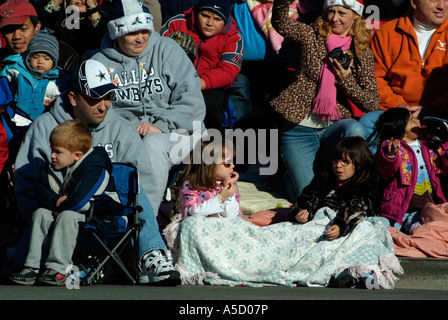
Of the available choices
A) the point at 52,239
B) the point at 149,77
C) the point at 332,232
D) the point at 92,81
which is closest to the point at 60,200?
the point at 52,239

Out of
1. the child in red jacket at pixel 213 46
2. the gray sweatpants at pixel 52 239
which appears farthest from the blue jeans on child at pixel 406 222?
the gray sweatpants at pixel 52 239

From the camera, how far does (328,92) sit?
7.59 meters

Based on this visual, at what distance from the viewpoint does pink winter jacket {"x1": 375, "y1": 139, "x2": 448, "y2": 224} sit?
695cm

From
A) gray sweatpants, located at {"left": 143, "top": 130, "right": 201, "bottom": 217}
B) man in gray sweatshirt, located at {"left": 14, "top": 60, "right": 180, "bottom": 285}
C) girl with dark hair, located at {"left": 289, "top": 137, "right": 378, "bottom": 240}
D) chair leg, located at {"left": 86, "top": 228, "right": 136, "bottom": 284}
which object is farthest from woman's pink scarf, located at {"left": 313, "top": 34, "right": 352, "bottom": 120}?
chair leg, located at {"left": 86, "top": 228, "right": 136, "bottom": 284}

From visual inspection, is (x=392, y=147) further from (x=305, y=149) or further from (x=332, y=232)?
(x=332, y=232)

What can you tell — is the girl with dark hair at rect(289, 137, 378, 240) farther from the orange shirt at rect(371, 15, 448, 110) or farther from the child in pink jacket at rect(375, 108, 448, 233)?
the orange shirt at rect(371, 15, 448, 110)

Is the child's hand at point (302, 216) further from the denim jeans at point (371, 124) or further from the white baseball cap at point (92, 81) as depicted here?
the white baseball cap at point (92, 81)

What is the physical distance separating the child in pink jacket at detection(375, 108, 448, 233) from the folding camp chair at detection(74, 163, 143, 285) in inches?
88.7

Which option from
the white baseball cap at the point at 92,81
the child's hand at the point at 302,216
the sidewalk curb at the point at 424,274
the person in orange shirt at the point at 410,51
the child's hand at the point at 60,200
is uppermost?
the white baseball cap at the point at 92,81

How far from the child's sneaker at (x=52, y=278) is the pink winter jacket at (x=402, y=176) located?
9.65 ft

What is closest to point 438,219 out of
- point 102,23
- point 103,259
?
point 103,259

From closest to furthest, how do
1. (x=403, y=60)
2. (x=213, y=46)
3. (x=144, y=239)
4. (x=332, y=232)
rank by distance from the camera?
(x=144, y=239)
(x=332, y=232)
(x=403, y=60)
(x=213, y=46)

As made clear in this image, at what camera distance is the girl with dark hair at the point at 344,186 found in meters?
6.41

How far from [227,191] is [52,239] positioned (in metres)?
1.59
